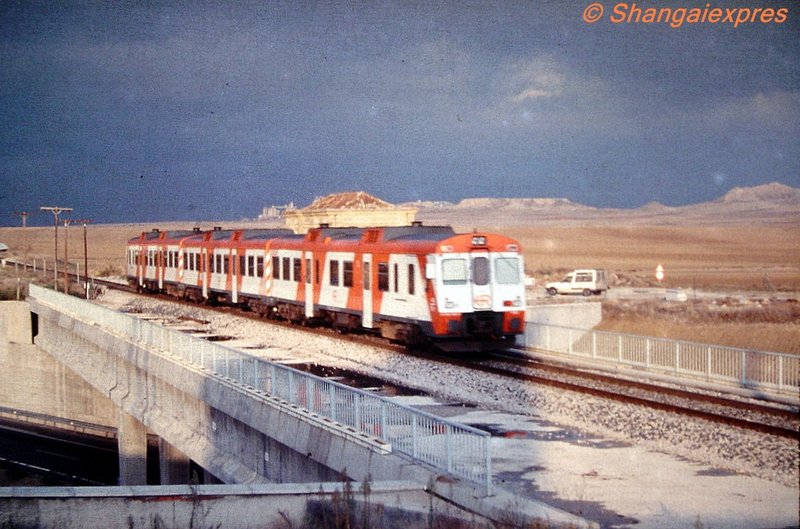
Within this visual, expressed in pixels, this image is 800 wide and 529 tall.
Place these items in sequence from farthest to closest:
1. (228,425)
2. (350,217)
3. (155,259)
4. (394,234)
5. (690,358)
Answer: (350,217), (155,259), (394,234), (690,358), (228,425)

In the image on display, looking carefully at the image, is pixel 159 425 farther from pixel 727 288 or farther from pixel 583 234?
pixel 583 234

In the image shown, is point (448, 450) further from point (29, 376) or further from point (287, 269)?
point (29, 376)

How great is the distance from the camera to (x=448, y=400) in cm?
1711

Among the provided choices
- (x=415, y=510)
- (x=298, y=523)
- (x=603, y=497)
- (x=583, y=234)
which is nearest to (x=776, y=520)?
(x=603, y=497)

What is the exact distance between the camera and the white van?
1997 inches

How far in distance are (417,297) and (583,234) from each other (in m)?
121

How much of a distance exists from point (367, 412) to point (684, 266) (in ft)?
260

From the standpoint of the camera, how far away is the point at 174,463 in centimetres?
2667

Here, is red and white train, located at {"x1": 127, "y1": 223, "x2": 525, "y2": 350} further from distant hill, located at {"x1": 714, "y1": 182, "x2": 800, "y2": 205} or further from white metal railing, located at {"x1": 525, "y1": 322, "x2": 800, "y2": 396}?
distant hill, located at {"x1": 714, "y1": 182, "x2": 800, "y2": 205}

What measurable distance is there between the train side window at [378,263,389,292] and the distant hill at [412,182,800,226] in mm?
113677

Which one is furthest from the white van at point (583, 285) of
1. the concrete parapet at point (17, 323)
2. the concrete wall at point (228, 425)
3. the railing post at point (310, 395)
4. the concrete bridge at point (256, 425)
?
the railing post at point (310, 395)

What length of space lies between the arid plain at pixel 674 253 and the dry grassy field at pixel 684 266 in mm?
75

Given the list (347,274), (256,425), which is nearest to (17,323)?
(347,274)

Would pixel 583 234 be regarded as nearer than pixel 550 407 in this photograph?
No
